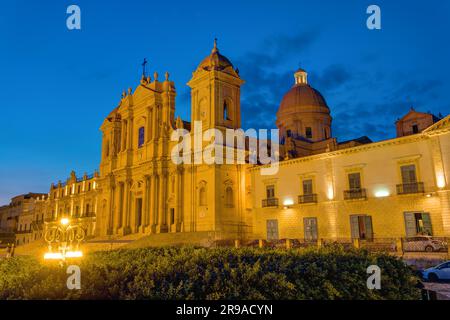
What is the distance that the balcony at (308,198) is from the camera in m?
28.7

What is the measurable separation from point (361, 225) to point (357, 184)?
9.69 ft

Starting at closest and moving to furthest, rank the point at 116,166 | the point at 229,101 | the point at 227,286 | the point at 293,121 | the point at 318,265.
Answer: the point at 227,286 < the point at 318,265 < the point at 229,101 < the point at 116,166 < the point at 293,121

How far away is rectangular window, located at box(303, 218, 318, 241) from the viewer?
93.4 feet

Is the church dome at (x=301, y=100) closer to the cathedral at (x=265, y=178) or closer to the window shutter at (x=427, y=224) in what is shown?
the cathedral at (x=265, y=178)

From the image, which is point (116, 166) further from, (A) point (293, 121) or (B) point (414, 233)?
(B) point (414, 233)

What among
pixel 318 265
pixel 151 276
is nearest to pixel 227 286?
pixel 151 276

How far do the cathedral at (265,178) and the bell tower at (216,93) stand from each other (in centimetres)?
10

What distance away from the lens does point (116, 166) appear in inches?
1779

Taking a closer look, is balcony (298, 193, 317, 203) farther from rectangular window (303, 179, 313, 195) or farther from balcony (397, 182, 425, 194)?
balcony (397, 182, 425, 194)

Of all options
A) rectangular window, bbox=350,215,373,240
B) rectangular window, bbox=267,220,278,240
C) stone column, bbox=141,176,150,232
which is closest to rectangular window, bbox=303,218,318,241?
rectangular window, bbox=267,220,278,240

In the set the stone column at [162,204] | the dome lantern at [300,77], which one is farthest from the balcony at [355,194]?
the dome lantern at [300,77]

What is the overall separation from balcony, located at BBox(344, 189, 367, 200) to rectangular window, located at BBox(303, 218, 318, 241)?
10.8 feet

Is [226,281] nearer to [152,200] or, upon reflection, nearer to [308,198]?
[308,198]

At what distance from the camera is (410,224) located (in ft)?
77.6
